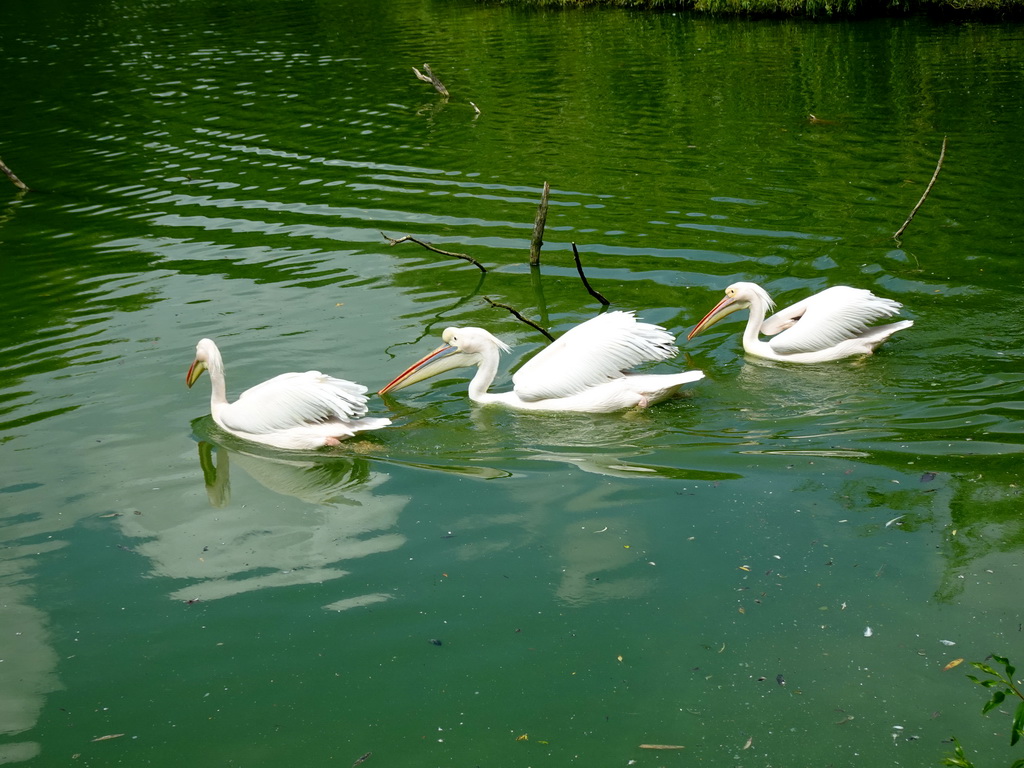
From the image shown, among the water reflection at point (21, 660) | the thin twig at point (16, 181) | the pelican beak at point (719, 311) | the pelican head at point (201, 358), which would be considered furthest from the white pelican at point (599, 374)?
the thin twig at point (16, 181)

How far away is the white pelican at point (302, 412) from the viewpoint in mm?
5910

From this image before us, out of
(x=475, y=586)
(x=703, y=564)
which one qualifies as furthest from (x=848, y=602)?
(x=475, y=586)

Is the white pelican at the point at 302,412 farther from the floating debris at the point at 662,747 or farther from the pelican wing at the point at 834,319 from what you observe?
the floating debris at the point at 662,747

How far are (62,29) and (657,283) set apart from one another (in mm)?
24210

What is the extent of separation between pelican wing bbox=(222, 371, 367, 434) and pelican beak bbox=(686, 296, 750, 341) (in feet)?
7.76

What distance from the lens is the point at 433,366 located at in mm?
6574

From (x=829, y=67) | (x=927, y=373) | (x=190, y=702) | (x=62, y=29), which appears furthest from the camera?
(x=62, y=29)

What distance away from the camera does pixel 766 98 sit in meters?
14.2

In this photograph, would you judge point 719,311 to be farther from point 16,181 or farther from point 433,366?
point 16,181

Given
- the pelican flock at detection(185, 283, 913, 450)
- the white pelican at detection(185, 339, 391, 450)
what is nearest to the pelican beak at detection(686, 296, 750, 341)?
the pelican flock at detection(185, 283, 913, 450)

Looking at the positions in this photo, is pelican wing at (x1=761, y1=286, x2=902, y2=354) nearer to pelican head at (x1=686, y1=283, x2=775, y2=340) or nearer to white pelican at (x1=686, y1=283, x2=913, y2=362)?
white pelican at (x1=686, y1=283, x2=913, y2=362)

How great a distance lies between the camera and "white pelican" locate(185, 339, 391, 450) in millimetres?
5910

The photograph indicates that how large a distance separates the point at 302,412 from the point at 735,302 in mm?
2951

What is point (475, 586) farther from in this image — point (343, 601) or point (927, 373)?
point (927, 373)
